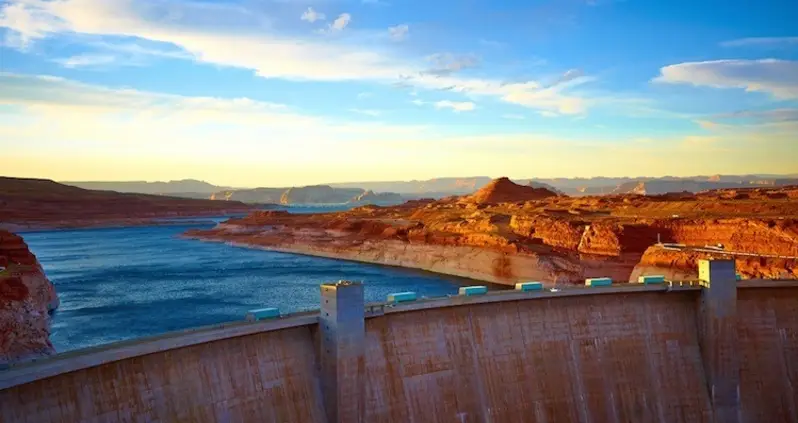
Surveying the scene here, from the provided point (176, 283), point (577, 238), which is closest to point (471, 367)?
point (577, 238)

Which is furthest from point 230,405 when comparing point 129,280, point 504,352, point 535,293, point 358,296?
point 129,280

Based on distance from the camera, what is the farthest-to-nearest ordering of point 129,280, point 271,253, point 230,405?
point 271,253
point 129,280
point 230,405

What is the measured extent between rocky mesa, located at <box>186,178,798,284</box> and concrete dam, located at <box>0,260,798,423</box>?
22.4m

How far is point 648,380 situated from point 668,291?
15.4ft

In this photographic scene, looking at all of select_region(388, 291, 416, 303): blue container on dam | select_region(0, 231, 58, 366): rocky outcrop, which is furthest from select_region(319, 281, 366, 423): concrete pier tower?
select_region(0, 231, 58, 366): rocky outcrop

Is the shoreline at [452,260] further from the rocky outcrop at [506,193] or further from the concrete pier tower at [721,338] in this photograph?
the rocky outcrop at [506,193]

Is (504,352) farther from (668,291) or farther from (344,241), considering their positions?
(344,241)

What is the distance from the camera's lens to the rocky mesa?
58656mm

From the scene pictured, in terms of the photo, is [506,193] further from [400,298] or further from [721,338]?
[400,298]

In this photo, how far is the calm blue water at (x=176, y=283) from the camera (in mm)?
48406

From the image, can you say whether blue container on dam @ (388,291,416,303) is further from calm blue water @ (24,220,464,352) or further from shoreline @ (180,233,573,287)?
shoreline @ (180,233,573,287)

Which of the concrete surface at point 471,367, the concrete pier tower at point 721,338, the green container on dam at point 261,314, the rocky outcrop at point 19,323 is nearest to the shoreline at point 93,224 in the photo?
the rocky outcrop at point 19,323

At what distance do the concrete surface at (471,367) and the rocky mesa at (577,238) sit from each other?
2259 centimetres

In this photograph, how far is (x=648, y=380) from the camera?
97.3 feet
